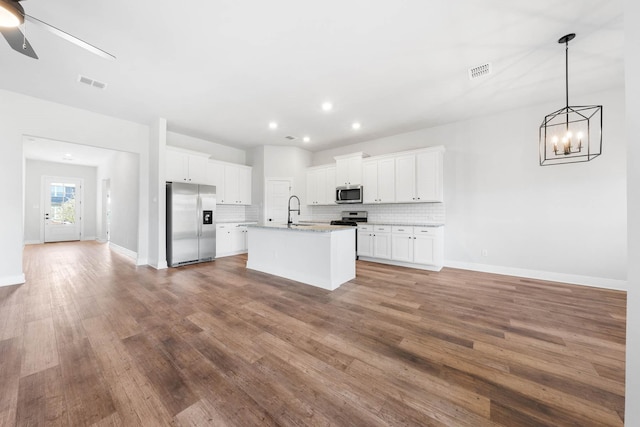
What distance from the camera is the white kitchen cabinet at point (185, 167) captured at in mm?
5078

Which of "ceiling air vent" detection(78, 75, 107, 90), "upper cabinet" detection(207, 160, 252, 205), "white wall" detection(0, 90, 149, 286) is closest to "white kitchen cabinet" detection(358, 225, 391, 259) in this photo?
"upper cabinet" detection(207, 160, 252, 205)

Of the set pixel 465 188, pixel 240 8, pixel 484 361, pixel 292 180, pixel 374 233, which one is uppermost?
pixel 240 8

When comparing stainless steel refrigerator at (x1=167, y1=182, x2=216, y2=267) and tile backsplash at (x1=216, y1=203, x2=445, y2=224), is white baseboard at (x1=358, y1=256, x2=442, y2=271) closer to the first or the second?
tile backsplash at (x1=216, y1=203, x2=445, y2=224)

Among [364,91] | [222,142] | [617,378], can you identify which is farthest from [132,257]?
[617,378]

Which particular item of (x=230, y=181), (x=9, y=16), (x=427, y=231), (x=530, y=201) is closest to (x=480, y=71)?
(x=530, y=201)

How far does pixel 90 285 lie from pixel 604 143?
8.23m

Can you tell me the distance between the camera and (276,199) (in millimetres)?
6559

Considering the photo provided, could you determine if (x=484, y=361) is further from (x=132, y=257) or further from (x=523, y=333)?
(x=132, y=257)

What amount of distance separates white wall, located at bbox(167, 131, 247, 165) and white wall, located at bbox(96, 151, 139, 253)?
937 mm

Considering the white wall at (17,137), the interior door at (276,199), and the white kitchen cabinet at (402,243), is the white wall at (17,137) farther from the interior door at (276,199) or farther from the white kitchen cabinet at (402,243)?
the white kitchen cabinet at (402,243)

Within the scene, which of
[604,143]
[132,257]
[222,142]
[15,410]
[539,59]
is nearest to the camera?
[15,410]

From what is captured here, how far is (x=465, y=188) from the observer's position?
4.71m

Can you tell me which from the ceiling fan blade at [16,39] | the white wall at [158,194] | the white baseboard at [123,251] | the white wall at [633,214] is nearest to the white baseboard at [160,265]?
the white wall at [158,194]

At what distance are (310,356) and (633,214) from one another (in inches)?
77.8
